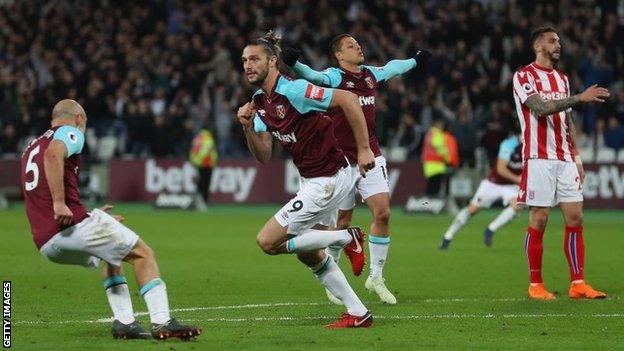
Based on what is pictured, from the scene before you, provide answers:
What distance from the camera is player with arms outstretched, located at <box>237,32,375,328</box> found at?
33.7ft

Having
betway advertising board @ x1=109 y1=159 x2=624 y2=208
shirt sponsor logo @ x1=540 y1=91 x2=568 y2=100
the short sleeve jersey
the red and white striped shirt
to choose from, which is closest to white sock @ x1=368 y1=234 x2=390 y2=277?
the red and white striped shirt

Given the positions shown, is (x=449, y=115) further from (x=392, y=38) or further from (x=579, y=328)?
(x=579, y=328)

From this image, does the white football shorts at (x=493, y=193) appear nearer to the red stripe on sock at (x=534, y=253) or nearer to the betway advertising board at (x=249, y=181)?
the red stripe on sock at (x=534, y=253)

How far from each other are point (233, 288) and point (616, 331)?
5086mm

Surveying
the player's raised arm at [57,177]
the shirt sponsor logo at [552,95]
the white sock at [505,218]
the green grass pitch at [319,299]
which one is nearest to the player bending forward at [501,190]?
the white sock at [505,218]

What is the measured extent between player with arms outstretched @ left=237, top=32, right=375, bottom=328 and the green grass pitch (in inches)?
20.1

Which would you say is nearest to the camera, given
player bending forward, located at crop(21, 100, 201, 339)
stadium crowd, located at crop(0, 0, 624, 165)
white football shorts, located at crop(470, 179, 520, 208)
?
player bending forward, located at crop(21, 100, 201, 339)

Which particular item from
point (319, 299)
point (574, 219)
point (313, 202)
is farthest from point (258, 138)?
point (574, 219)

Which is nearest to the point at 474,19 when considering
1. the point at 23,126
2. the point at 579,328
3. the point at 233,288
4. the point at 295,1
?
the point at 295,1

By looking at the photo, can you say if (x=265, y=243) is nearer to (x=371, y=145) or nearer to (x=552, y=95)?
(x=371, y=145)

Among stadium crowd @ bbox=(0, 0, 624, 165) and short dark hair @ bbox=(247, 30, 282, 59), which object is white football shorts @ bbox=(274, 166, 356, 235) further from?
stadium crowd @ bbox=(0, 0, 624, 165)

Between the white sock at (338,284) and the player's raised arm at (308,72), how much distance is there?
187 cm

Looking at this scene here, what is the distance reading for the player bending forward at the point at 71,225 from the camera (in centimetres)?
955

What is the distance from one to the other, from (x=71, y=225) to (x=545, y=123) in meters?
5.64
